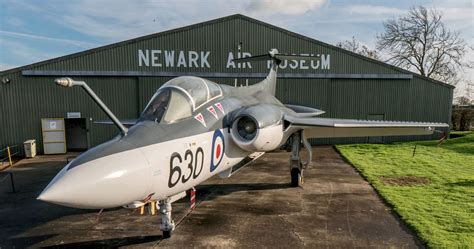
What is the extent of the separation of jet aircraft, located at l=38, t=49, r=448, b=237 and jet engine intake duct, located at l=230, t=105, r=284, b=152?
0.07ft

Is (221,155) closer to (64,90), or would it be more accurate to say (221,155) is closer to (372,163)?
(372,163)

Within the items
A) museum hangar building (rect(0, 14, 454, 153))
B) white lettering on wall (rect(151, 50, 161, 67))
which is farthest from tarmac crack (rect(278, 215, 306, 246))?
white lettering on wall (rect(151, 50, 161, 67))

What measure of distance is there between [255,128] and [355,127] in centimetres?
365

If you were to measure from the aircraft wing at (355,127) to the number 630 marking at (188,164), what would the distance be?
10.7ft

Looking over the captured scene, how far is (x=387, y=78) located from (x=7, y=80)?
22.7 meters

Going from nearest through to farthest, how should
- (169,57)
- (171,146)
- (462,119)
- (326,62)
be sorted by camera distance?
(171,146), (169,57), (326,62), (462,119)

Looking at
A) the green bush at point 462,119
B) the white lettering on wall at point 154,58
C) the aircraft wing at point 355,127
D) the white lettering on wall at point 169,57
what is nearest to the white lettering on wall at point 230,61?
the white lettering on wall at point 169,57

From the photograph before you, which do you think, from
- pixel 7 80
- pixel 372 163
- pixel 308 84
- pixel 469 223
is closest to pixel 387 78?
pixel 308 84

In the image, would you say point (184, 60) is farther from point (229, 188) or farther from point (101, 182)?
point (101, 182)

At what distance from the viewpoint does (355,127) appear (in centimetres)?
902

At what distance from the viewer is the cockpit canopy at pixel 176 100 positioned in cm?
542

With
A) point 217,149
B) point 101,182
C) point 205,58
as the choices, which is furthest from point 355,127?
point 205,58

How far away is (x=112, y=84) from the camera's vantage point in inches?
697

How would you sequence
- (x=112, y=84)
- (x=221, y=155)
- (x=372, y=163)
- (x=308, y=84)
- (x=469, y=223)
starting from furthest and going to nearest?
1. (x=308, y=84)
2. (x=112, y=84)
3. (x=372, y=163)
4. (x=469, y=223)
5. (x=221, y=155)
